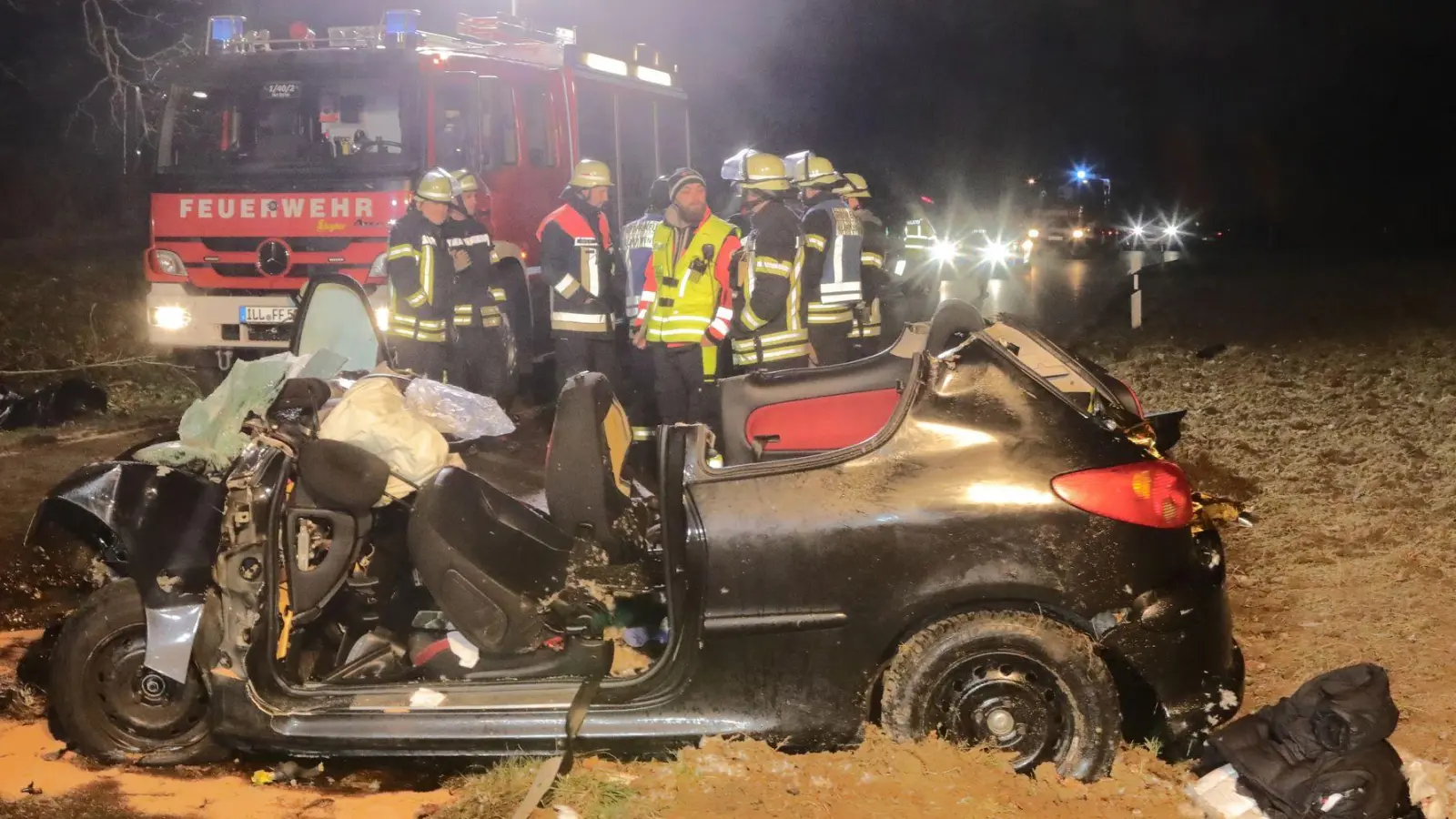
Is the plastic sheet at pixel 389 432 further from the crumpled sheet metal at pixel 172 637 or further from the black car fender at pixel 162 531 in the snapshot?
the crumpled sheet metal at pixel 172 637

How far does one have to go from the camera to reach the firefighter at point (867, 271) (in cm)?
848

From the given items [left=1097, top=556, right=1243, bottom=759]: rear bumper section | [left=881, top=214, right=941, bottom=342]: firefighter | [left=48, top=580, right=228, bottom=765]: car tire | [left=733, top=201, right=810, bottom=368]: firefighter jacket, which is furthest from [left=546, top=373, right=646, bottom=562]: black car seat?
[left=881, top=214, right=941, bottom=342]: firefighter

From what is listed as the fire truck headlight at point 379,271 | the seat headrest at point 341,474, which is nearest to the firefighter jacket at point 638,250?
the fire truck headlight at point 379,271

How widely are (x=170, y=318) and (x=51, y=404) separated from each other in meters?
1.06

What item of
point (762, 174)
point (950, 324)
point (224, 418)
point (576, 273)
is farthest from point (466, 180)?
point (950, 324)

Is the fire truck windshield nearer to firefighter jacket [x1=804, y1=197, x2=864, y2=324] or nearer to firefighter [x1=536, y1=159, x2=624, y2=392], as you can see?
firefighter [x1=536, y1=159, x2=624, y2=392]

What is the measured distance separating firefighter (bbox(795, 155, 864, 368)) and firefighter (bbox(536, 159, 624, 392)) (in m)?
1.28

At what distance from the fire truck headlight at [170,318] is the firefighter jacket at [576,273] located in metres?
3.46

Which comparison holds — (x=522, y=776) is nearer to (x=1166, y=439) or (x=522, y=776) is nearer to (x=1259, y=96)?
(x=1166, y=439)

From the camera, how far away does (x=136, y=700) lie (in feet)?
12.1

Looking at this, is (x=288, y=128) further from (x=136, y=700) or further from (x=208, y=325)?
(x=136, y=700)

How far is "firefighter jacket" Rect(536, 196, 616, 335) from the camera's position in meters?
7.71

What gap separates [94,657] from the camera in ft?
11.9

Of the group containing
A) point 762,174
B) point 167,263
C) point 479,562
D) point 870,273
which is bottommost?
point 479,562
